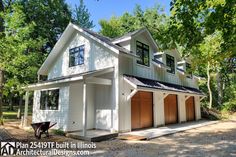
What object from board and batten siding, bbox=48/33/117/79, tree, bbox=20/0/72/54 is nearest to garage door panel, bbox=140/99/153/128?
board and batten siding, bbox=48/33/117/79

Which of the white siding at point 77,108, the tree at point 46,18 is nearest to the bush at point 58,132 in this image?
the white siding at point 77,108

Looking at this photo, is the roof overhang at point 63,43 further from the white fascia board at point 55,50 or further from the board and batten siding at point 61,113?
the board and batten siding at point 61,113

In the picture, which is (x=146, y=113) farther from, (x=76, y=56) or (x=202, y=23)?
(x=202, y=23)

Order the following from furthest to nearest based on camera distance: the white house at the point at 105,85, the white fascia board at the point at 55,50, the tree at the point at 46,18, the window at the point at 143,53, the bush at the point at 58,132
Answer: the tree at the point at 46,18
the white fascia board at the point at 55,50
the window at the point at 143,53
the white house at the point at 105,85
the bush at the point at 58,132

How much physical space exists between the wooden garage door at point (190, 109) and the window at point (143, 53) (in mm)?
7008

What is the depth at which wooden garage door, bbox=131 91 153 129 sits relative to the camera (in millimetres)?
12367

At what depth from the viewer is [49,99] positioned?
43.9 ft

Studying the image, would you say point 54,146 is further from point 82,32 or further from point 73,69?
point 82,32

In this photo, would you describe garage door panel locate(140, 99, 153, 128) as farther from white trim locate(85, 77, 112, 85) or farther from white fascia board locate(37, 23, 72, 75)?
white fascia board locate(37, 23, 72, 75)

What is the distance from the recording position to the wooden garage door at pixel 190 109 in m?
18.5

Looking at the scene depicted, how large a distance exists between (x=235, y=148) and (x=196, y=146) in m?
1.35

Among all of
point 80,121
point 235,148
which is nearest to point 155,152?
point 235,148

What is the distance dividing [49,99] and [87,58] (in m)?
3.70

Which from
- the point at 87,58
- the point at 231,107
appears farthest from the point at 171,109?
the point at 231,107
